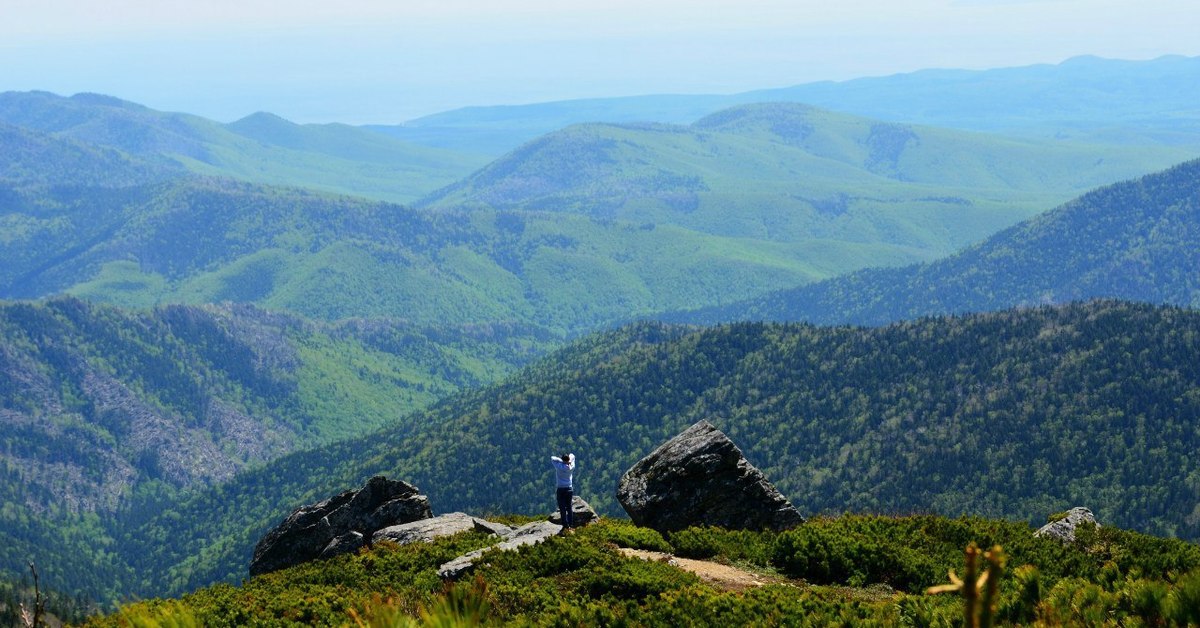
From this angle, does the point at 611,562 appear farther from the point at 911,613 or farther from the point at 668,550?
the point at 911,613

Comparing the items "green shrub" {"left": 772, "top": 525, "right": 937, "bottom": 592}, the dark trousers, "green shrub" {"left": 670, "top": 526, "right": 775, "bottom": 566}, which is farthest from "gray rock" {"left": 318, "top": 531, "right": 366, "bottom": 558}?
"green shrub" {"left": 772, "top": 525, "right": 937, "bottom": 592}

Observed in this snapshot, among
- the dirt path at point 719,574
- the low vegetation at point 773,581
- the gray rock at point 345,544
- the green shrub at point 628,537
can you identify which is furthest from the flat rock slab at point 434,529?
the dirt path at point 719,574

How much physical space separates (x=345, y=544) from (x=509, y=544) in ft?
53.4

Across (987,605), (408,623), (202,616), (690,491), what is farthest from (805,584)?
(987,605)

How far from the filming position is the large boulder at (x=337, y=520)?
6025cm

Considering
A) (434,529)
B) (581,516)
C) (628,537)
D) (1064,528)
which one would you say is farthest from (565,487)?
(1064,528)

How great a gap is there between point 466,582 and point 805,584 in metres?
12.4

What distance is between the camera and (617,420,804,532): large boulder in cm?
4759

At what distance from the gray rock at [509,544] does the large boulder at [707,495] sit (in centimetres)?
422

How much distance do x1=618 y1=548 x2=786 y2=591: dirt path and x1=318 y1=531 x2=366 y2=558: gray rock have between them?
20.4 meters

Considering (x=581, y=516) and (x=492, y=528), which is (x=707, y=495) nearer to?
(x=581, y=516)

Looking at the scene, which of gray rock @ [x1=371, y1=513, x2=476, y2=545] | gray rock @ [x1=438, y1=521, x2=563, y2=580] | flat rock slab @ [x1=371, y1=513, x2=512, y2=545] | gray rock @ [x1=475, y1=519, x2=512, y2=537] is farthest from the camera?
gray rock @ [x1=371, y1=513, x2=476, y2=545]

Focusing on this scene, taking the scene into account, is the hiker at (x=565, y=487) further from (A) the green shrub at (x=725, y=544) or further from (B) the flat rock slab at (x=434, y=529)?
(A) the green shrub at (x=725, y=544)

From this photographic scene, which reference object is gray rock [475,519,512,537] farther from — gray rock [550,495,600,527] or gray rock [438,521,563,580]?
gray rock [550,495,600,527]
